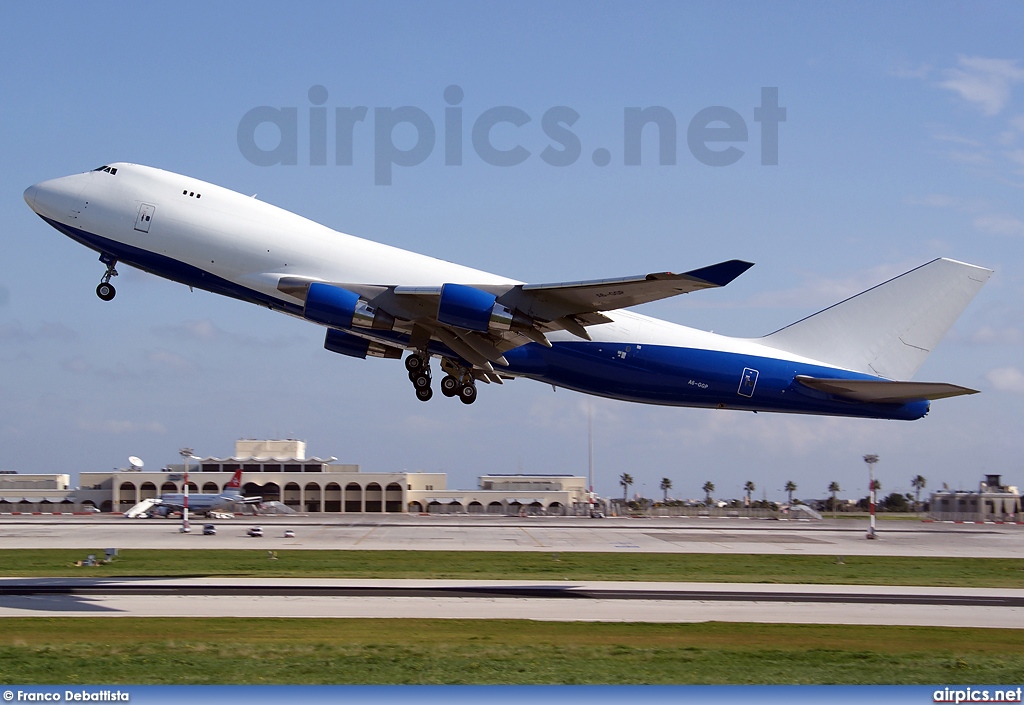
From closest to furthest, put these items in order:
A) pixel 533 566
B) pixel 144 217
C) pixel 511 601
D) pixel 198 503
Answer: pixel 511 601 < pixel 144 217 < pixel 533 566 < pixel 198 503

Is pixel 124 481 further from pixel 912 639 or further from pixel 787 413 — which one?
pixel 912 639

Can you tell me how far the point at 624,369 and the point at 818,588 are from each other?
1144 centimetres

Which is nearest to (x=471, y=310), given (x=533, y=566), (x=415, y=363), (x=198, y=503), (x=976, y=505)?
(x=415, y=363)

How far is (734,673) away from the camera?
2188 centimetres

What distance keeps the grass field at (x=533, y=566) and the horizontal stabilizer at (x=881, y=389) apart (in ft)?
27.4

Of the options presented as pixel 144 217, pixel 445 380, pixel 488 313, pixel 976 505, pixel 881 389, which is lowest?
pixel 976 505

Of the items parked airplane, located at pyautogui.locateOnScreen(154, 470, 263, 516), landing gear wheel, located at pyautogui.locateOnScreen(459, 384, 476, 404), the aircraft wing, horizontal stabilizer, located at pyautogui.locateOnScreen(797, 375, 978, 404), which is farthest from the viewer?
parked airplane, located at pyautogui.locateOnScreen(154, 470, 263, 516)

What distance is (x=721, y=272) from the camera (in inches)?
1104

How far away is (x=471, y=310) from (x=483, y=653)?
12971 millimetres

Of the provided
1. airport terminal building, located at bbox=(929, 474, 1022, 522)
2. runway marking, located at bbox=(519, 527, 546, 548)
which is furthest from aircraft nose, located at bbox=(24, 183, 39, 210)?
airport terminal building, located at bbox=(929, 474, 1022, 522)

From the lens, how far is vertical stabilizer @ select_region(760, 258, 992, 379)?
38.4 meters

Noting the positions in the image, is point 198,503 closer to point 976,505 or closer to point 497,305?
point 497,305

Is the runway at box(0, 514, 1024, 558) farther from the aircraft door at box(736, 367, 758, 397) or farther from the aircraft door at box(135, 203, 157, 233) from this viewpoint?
the aircraft door at box(135, 203, 157, 233)

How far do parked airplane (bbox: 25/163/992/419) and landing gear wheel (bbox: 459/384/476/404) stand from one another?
2.3 inches
